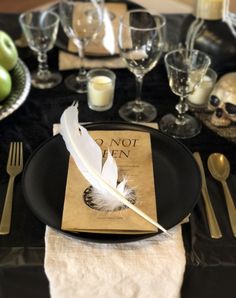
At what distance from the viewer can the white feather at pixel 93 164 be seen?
1.97ft

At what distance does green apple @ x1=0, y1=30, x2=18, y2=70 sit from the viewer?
34.7 inches

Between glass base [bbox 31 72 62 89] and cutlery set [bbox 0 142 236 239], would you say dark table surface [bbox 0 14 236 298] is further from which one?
glass base [bbox 31 72 62 89]

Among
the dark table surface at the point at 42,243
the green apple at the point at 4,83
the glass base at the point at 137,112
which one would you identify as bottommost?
the dark table surface at the point at 42,243

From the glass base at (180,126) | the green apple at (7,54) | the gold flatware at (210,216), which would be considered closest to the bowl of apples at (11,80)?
the green apple at (7,54)

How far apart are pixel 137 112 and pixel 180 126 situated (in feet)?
0.30

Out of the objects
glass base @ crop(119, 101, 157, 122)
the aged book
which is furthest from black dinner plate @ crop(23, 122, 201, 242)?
glass base @ crop(119, 101, 157, 122)

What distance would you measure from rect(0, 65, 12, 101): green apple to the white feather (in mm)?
230

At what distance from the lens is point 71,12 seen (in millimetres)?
923

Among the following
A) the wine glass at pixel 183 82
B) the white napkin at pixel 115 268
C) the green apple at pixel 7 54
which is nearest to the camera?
the white napkin at pixel 115 268

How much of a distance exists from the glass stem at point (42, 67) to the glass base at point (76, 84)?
48 millimetres

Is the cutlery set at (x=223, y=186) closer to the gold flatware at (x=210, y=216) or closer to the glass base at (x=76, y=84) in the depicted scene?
the gold flatware at (x=210, y=216)

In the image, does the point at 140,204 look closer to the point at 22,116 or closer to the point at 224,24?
the point at 22,116

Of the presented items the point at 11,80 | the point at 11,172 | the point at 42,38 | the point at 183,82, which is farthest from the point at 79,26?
the point at 11,172

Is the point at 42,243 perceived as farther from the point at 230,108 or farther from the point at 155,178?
the point at 230,108
